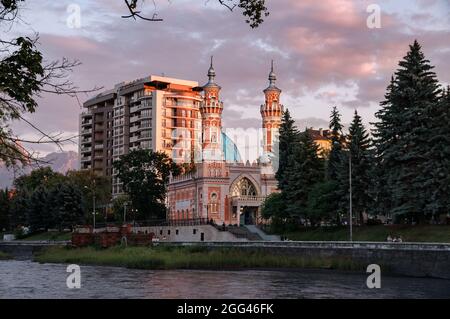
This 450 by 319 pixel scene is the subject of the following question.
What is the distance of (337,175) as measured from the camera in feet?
238

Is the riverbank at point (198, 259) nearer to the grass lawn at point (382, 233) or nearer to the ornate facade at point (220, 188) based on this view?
the grass lawn at point (382, 233)

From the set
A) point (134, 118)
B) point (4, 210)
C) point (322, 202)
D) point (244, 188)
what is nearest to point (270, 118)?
point (244, 188)

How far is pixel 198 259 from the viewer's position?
62875 millimetres

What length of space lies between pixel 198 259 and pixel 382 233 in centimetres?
1736

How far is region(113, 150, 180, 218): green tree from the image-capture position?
111 metres

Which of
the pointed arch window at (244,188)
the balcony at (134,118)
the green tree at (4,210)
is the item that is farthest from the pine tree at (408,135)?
the balcony at (134,118)

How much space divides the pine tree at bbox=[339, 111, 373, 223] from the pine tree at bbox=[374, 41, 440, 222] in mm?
3273

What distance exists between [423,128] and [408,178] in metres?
4.61

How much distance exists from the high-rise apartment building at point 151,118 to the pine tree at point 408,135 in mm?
88758

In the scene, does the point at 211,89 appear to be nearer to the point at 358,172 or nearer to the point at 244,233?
the point at 244,233

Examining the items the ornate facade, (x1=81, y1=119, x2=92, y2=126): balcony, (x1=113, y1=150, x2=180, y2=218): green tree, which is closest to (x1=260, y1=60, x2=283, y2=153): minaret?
the ornate facade

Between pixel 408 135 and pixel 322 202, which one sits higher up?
pixel 408 135

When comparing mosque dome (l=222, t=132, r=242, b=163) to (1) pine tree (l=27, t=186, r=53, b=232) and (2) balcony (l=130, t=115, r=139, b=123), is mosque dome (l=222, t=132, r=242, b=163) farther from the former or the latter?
(1) pine tree (l=27, t=186, r=53, b=232)

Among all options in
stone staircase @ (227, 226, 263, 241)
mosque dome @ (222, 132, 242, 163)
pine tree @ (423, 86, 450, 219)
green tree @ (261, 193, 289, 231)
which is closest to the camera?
pine tree @ (423, 86, 450, 219)
